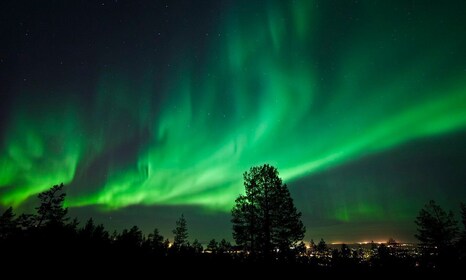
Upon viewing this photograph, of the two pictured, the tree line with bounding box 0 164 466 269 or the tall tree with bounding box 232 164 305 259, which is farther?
the tall tree with bounding box 232 164 305 259

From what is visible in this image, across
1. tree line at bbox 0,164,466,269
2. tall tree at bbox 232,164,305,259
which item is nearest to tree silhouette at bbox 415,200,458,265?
tree line at bbox 0,164,466,269

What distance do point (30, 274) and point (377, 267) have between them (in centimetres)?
1598

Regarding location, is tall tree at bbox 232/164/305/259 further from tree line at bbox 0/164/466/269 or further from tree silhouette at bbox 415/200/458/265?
tree silhouette at bbox 415/200/458/265

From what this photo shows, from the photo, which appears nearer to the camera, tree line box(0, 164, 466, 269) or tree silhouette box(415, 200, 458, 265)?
tree line box(0, 164, 466, 269)

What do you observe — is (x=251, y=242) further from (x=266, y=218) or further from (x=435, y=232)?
(x=435, y=232)

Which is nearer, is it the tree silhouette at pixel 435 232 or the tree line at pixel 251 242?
the tree line at pixel 251 242

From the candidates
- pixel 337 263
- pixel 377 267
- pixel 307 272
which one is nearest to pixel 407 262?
pixel 377 267

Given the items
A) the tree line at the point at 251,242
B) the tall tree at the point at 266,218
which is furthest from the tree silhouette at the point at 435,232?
the tall tree at the point at 266,218

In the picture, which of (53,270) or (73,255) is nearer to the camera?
(53,270)

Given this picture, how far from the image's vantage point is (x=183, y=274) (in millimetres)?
10359

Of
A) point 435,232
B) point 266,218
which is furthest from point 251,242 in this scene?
point 435,232

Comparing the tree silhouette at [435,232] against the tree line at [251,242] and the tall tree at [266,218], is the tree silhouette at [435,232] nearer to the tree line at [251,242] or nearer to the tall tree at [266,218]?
the tree line at [251,242]

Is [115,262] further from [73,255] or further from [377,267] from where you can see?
[377,267]

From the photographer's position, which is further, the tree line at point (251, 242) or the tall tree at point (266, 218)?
the tall tree at point (266, 218)
